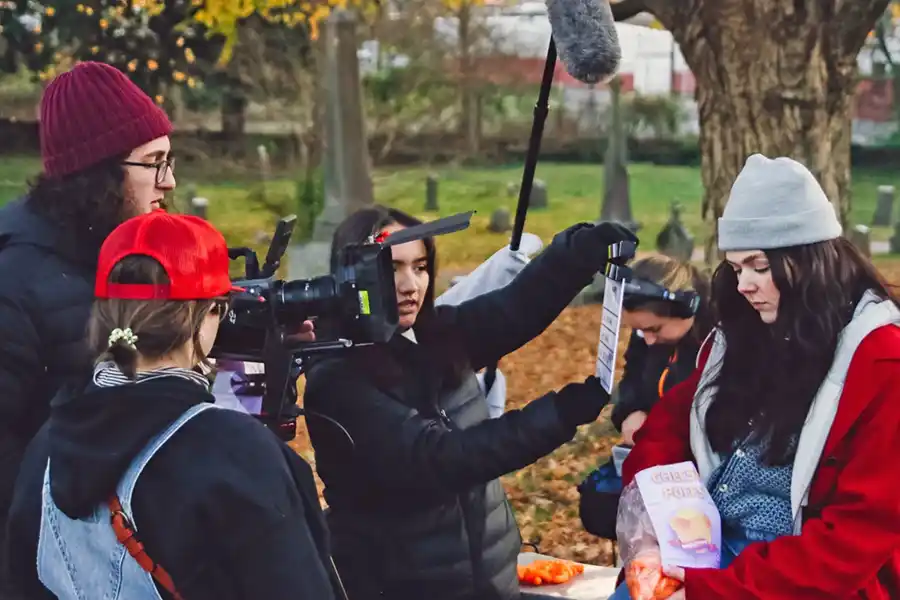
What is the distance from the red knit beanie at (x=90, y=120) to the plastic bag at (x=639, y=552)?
142cm

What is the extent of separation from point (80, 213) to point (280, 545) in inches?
45.9

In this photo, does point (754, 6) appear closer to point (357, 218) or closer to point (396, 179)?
point (357, 218)

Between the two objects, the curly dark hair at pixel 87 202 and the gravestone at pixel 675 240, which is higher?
the curly dark hair at pixel 87 202

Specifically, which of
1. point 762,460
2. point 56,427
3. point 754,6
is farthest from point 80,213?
point 754,6

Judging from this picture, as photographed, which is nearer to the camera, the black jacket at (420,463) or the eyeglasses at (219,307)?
the eyeglasses at (219,307)

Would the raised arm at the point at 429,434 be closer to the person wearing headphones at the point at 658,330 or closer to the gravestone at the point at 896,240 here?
the person wearing headphones at the point at 658,330

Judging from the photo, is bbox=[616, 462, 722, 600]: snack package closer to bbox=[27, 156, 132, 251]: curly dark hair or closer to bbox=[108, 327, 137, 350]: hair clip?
bbox=[108, 327, 137, 350]: hair clip

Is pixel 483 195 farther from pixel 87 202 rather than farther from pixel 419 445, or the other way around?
pixel 419 445

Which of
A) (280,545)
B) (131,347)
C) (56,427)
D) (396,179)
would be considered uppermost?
(131,347)

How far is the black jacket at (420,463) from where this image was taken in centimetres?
237

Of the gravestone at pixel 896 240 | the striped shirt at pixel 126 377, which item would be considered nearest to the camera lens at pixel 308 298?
the striped shirt at pixel 126 377

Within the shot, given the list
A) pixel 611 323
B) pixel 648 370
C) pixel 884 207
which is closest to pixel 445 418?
pixel 611 323

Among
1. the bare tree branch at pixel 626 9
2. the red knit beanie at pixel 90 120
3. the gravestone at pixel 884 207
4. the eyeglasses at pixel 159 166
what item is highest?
the bare tree branch at pixel 626 9

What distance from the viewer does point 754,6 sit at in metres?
5.23
